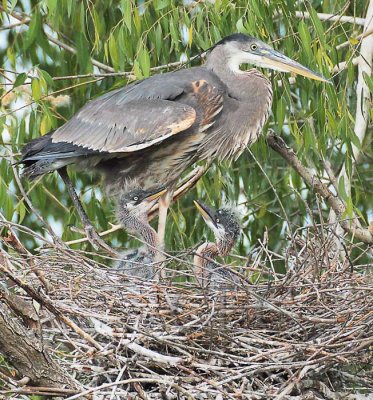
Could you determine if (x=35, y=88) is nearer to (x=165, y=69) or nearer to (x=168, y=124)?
(x=168, y=124)

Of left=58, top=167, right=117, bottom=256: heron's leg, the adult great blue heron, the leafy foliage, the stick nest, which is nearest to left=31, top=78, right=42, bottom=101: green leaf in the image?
the leafy foliage

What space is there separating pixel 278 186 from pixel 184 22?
173cm

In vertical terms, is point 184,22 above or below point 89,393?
above

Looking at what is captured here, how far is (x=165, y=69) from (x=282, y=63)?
87 cm

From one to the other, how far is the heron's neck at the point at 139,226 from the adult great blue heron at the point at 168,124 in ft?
0.57

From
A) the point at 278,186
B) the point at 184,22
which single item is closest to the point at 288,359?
the point at 184,22

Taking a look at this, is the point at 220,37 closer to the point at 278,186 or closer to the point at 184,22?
the point at 184,22

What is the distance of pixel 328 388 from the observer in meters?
4.42

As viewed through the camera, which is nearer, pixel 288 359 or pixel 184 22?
pixel 288 359

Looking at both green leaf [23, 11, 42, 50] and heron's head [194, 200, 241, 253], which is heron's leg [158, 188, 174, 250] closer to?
heron's head [194, 200, 241, 253]

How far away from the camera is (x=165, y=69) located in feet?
21.3

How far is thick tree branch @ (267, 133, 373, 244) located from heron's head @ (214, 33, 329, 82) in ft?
1.32

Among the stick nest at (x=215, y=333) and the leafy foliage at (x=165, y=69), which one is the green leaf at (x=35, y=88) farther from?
the stick nest at (x=215, y=333)

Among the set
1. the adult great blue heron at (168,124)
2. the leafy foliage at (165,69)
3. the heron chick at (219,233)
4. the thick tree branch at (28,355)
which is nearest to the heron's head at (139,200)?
the adult great blue heron at (168,124)
